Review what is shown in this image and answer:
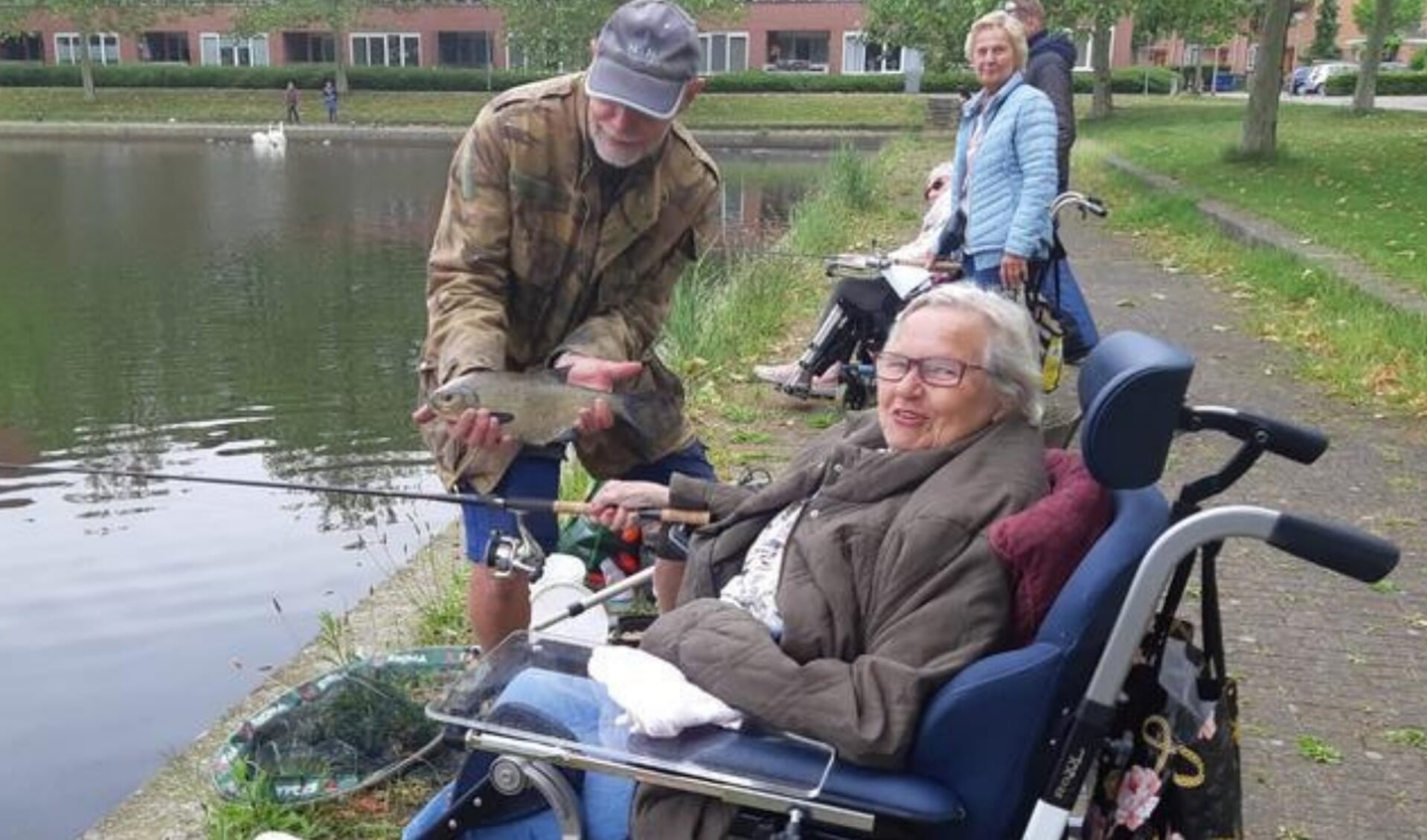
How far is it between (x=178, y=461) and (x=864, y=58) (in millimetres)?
57109

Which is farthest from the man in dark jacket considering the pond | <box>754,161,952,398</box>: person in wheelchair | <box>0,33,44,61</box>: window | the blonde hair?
<box>0,33,44,61</box>: window

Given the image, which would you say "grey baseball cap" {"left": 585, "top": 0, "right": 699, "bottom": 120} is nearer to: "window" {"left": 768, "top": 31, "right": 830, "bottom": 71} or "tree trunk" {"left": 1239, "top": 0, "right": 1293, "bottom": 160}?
"tree trunk" {"left": 1239, "top": 0, "right": 1293, "bottom": 160}

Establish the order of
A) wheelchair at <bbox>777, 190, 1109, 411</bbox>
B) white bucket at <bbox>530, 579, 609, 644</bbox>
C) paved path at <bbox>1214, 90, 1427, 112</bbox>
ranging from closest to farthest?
white bucket at <bbox>530, 579, 609, 644</bbox> < wheelchair at <bbox>777, 190, 1109, 411</bbox> < paved path at <bbox>1214, 90, 1427, 112</bbox>

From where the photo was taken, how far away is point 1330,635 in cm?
473

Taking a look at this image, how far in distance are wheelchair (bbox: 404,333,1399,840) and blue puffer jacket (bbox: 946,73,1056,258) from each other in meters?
4.31

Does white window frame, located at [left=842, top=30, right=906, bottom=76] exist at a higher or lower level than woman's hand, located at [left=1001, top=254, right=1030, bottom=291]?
higher

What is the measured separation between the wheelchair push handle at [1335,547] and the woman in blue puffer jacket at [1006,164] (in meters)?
4.62

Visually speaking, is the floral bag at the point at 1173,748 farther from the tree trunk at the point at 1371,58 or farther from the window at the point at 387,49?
the window at the point at 387,49

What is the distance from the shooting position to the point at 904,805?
7.75 feet

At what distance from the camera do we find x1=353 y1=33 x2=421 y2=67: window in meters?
65.1

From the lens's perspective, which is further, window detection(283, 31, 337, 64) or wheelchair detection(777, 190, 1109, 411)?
window detection(283, 31, 337, 64)

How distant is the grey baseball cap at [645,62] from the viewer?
11.2ft

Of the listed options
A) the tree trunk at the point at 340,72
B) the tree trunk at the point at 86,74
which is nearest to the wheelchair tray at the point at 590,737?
the tree trunk at the point at 340,72

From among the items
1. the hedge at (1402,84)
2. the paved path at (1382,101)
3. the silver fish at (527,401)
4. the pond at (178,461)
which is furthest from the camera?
the hedge at (1402,84)
